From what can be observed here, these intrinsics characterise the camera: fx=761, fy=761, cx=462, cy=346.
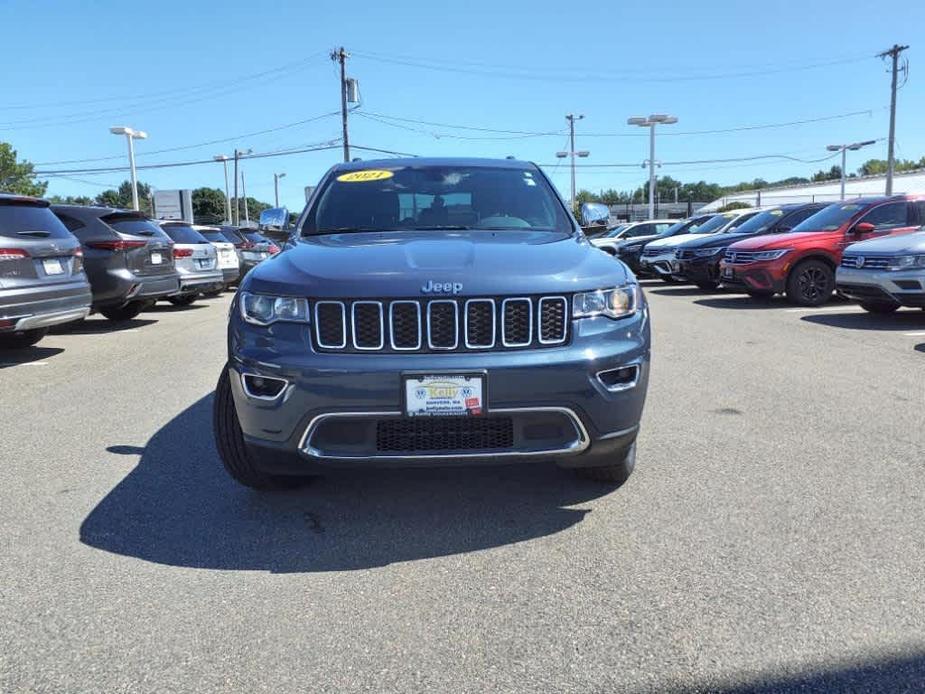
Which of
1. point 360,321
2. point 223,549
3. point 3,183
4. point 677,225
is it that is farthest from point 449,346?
point 3,183

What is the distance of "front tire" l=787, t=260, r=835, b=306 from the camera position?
11.9 meters

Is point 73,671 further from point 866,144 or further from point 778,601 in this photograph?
point 866,144

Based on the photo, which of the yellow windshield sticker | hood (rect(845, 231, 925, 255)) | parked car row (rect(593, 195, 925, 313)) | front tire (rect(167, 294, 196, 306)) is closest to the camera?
the yellow windshield sticker

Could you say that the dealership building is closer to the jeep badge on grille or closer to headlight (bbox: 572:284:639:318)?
headlight (bbox: 572:284:639:318)

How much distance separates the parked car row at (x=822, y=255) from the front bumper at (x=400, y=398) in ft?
13.5

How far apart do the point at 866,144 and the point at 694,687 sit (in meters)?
53.8

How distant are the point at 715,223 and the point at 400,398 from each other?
56.4 ft

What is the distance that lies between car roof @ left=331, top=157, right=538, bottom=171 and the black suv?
20.7ft

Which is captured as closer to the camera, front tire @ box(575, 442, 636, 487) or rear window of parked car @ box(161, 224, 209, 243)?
front tire @ box(575, 442, 636, 487)

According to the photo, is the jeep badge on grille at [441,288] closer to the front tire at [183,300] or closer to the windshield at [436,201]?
the windshield at [436,201]

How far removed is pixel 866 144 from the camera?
48.0m

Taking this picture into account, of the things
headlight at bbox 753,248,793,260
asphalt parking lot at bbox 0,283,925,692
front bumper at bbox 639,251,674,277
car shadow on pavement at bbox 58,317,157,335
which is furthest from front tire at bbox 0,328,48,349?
front bumper at bbox 639,251,674,277

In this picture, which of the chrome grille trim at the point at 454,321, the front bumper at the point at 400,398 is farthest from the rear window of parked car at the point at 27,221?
the chrome grille trim at the point at 454,321

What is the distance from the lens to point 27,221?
764 cm
